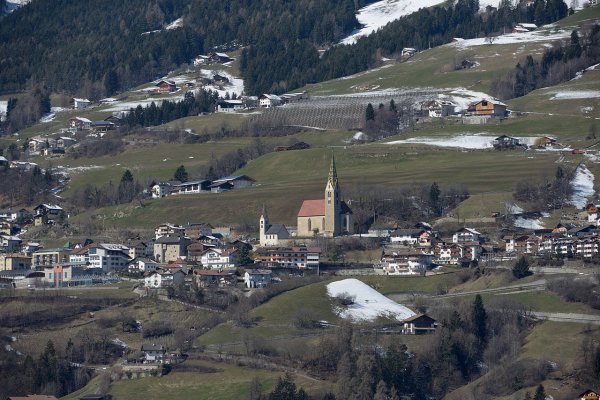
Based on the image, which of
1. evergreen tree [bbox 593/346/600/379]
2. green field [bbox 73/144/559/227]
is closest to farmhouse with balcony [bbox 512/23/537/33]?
green field [bbox 73/144/559/227]

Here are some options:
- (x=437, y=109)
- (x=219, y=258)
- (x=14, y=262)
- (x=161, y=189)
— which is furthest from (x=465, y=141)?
(x=14, y=262)

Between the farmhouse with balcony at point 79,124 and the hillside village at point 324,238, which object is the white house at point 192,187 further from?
the farmhouse with balcony at point 79,124

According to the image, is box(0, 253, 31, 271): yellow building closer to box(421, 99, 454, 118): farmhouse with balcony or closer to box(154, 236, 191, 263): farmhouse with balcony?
box(154, 236, 191, 263): farmhouse with balcony

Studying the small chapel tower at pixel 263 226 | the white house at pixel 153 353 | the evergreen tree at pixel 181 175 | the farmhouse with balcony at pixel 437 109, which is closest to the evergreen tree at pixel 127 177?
the evergreen tree at pixel 181 175

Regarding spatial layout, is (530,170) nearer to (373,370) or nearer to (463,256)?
(463,256)

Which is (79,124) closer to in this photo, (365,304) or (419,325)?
(365,304)
